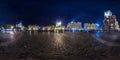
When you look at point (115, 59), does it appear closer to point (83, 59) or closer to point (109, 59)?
point (109, 59)

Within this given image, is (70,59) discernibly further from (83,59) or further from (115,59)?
(115,59)

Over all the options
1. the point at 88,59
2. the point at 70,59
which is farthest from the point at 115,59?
the point at 70,59

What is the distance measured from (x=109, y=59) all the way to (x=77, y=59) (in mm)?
2391

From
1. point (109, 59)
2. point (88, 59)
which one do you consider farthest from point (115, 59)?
point (88, 59)

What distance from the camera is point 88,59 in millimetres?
20719

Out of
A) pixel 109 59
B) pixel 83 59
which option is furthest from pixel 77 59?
pixel 109 59

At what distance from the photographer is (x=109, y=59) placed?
20297 millimetres

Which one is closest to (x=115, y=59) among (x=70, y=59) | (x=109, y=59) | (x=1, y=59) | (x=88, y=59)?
(x=109, y=59)

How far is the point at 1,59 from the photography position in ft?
65.7

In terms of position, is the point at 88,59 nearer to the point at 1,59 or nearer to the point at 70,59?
the point at 70,59

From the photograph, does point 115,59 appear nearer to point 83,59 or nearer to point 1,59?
point 83,59

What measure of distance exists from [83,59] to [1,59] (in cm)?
610

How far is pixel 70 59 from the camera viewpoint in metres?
20.8

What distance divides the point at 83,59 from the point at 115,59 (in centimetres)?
236
